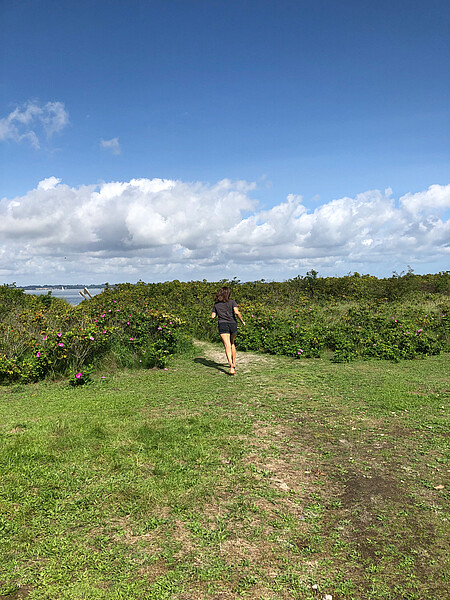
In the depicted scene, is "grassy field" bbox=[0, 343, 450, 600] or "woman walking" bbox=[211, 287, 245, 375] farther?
"woman walking" bbox=[211, 287, 245, 375]

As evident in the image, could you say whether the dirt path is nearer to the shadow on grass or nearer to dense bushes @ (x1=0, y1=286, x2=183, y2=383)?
the shadow on grass

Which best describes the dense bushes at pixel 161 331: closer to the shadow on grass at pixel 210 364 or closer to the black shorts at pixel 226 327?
the shadow on grass at pixel 210 364

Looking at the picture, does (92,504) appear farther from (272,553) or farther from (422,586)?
(422,586)

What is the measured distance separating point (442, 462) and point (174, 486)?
2709 millimetres

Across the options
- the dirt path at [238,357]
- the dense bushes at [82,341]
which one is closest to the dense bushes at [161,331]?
the dense bushes at [82,341]

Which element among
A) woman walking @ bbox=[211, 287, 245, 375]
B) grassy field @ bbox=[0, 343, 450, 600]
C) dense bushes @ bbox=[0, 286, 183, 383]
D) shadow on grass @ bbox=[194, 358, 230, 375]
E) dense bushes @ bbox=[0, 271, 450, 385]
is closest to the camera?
grassy field @ bbox=[0, 343, 450, 600]

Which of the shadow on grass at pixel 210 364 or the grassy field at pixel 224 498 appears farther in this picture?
the shadow on grass at pixel 210 364

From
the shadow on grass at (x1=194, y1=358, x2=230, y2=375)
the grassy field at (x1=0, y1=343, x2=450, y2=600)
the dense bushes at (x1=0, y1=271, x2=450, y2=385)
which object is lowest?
the grassy field at (x1=0, y1=343, x2=450, y2=600)

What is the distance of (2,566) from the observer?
274cm

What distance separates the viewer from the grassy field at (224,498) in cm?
262

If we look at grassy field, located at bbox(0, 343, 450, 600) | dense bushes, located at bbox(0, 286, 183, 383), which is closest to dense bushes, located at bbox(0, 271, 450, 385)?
dense bushes, located at bbox(0, 286, 183, 383)

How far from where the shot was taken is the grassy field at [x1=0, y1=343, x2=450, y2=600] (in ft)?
8.61

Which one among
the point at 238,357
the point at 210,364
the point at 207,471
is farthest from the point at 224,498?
the point at 238,357

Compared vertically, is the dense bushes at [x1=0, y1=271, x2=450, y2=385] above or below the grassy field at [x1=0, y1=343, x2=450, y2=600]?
above
